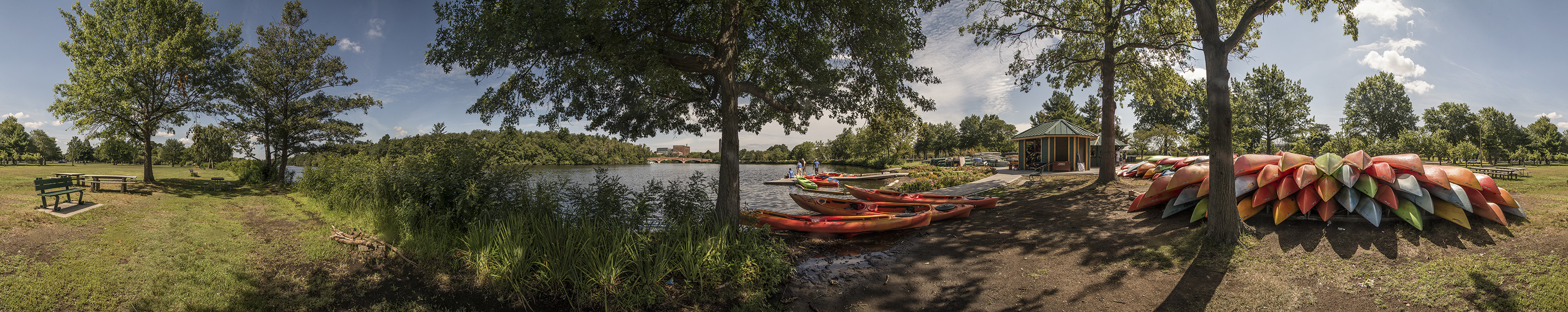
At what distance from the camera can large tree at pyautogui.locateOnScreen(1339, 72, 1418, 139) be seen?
142ft

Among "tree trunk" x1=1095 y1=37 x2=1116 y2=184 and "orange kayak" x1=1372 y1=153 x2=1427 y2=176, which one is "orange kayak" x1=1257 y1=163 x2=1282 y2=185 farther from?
"tree trunk" x1=1095 y1=37 x2=1116 y2=184

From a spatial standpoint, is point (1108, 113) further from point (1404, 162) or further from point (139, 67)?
point (139, 67)

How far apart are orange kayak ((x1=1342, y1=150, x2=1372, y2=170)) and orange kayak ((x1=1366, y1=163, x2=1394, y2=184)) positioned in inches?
2.3

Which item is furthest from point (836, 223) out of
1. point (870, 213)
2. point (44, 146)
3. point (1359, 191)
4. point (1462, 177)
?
point (44, 146)

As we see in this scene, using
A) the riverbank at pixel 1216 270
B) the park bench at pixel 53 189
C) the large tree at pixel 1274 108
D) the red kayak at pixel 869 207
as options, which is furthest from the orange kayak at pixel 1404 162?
the large tree at pixel 1274 108

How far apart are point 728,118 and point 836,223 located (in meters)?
2.76

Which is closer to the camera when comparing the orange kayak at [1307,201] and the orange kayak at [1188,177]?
the orange kayak at [1307,201]

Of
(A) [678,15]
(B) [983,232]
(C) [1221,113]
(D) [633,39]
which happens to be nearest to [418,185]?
(D) [633,39]

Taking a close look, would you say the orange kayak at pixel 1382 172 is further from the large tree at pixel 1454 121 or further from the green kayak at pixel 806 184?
the large tree at pixel 1454 121

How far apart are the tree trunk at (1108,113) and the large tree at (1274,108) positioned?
28808 mm

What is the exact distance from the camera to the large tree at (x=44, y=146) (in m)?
51.2

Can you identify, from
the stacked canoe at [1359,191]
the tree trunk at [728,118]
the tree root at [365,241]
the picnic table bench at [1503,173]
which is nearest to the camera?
the stacked canoe at [1359,191]

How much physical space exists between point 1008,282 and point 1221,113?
3.48 m

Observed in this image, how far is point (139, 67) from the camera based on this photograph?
1400 cm
